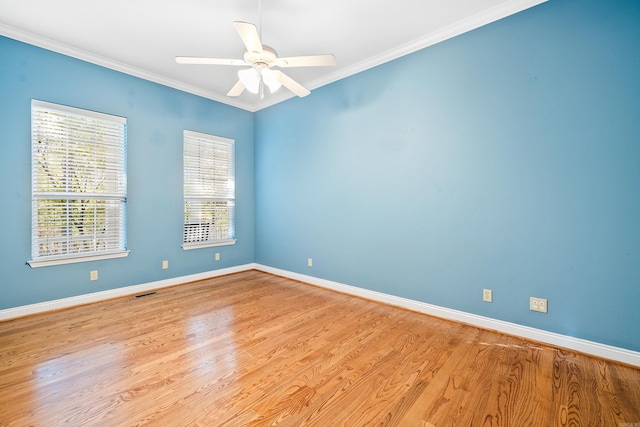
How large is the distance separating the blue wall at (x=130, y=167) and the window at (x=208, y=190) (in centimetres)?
12

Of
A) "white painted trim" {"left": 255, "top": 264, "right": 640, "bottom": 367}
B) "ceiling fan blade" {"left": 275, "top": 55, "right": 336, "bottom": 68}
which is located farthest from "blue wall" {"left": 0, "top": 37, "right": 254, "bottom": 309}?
"ceiling fan blade" {"left": 275, "top": 55, "right": 336, "bottom": 68}

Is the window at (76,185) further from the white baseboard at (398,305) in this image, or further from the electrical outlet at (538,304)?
the electrical outlet at (538,304)

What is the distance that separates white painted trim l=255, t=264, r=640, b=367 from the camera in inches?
79.9

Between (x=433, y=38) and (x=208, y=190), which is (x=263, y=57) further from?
(x=208, y=190)

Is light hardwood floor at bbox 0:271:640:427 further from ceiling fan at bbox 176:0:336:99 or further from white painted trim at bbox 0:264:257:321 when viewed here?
ceiling fan at bbox 176:0:336:99

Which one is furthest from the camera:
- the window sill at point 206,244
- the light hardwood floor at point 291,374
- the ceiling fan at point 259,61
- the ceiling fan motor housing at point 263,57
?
the window sill at point 206,244

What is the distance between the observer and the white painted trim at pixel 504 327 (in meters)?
2.03

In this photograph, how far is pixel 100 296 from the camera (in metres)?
3.32

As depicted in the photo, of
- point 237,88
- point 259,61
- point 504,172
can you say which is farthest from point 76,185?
point 504,172

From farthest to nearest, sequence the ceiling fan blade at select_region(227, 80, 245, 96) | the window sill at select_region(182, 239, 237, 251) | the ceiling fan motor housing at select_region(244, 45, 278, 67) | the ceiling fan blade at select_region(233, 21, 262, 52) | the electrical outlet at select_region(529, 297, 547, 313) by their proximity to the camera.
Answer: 1. the window sill at select_region(182, 239, 237, 251)
2. the ceiling fan blade at select_region(227, 80, 245, 96)
3. the electrical outlet at select_region(529, 297, 547, 313)
4. the ceiling fan motor housing at select_region(244, 45, 278, 67)
5. the ceiling fan blade at select_region(233, 21, 262, 52)

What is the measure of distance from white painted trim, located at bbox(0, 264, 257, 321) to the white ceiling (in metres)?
2.75

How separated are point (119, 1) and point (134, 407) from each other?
124 inches

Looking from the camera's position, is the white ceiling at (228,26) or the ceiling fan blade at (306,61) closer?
the ceiling fan blade at (306,61)

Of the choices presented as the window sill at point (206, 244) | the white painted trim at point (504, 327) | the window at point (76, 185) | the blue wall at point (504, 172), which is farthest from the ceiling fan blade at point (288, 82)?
the window sill at point (206, 244)
